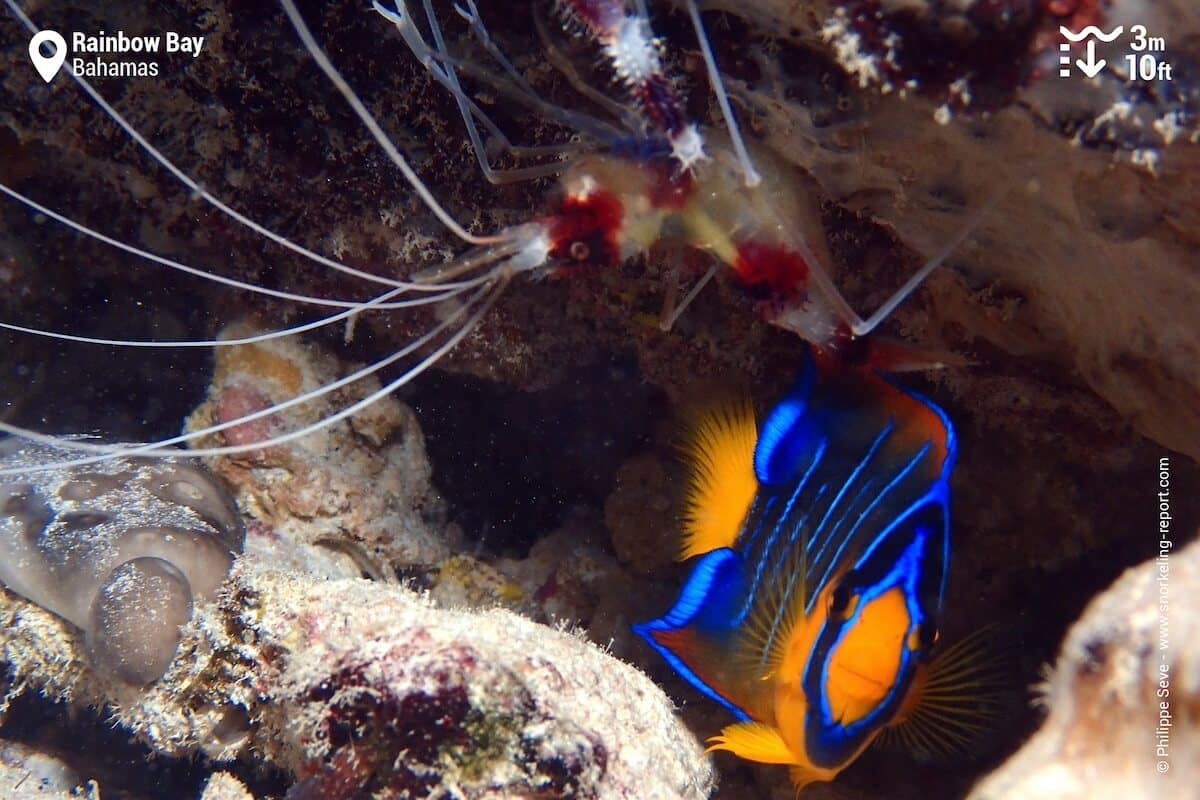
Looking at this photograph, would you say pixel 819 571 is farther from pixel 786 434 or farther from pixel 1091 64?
pixel 1091 64

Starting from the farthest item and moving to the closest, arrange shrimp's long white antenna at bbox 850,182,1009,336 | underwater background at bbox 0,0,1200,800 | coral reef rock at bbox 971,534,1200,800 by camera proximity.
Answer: shrimp's long white antenna at bbox 850,182,1009,336 → underwater background at bbox 0,0,1200,800 → coral reef rock at bbox 971,534,1200,800

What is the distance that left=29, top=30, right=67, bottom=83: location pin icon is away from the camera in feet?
8.63

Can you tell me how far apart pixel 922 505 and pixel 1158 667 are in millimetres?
1268

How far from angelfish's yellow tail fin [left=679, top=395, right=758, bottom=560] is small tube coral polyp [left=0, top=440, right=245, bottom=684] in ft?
5.82

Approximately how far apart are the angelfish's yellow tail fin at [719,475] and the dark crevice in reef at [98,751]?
100 inches

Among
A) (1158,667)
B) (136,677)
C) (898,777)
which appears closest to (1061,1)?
(1158,667)

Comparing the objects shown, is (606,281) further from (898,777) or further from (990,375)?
(898,777)

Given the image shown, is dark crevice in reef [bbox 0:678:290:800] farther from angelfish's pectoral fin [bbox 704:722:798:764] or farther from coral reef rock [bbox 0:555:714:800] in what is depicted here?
angelfish's pectoral fin [bbox 704:722:798:764]

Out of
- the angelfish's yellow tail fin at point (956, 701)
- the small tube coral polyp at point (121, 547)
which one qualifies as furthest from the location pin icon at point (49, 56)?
the angelfish's yellow tail fin at point (956, 701)

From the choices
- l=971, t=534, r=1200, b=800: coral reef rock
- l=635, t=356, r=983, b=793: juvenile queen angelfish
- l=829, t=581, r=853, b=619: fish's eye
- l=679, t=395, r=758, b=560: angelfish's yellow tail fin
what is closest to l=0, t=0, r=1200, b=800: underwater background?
l=971, t=534, r=1200, b=800: coral reef rock

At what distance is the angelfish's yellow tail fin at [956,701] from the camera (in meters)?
2.77

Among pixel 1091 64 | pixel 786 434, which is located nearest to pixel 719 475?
pixel 786 434

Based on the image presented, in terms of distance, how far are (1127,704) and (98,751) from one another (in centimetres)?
410

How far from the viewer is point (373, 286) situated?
313 centimetres
